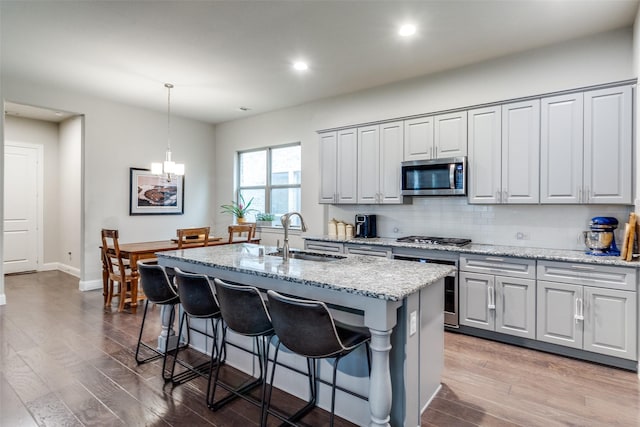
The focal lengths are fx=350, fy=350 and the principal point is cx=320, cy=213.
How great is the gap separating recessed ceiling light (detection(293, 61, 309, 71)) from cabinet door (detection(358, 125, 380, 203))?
106 cm

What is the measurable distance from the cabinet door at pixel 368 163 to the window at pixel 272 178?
4.75 ft

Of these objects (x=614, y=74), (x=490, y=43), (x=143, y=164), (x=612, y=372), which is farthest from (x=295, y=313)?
(x=143, y=164)

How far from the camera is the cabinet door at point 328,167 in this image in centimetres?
490

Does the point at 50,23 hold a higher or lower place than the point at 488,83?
higher

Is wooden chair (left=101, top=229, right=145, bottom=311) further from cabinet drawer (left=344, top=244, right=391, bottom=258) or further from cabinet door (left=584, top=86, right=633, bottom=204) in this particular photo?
cabinet door (left=584, top=86, right=633, bottom=204)

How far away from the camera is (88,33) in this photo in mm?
3322

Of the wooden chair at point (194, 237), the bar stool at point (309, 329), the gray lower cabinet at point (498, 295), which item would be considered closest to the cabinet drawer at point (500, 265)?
the gray lower cabinet at point (498, 295)

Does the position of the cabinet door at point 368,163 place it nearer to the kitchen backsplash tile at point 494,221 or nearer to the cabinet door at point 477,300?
the kitchen backsplash tile at point 494,221

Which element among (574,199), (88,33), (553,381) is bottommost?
(553,381)

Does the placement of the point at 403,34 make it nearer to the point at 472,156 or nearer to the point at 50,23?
the point at 472,156

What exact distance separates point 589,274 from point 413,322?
1898 millimetres

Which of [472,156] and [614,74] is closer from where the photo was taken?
[614,74]

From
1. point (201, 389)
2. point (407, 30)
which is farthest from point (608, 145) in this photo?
point (201, 389)

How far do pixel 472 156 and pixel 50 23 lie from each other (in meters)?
4.28
